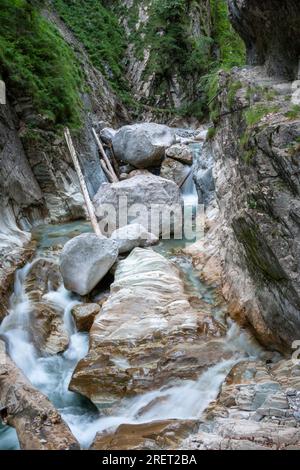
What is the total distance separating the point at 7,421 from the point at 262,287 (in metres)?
3.67

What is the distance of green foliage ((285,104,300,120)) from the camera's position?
5055 millimetres

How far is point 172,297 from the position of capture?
22.4ft

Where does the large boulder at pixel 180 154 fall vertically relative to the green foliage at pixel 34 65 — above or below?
below

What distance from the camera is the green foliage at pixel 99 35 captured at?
23281 millimetres

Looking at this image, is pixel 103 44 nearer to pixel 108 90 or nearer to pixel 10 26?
pixel 108 90

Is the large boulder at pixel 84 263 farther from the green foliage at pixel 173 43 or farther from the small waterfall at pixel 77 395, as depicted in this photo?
the green foliage at pixel 173 43

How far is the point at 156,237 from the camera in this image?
10117mm

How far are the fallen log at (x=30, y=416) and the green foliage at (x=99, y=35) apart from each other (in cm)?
2058

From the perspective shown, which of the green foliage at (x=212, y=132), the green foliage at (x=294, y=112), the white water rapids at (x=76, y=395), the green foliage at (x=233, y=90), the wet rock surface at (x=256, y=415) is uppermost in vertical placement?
the green foliage at (x=233, y=90)

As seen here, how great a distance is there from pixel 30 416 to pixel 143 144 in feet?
35.3

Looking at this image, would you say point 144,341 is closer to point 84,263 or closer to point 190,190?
point 84,263

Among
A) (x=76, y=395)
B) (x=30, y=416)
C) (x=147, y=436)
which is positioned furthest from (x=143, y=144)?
(x=147, y=436)

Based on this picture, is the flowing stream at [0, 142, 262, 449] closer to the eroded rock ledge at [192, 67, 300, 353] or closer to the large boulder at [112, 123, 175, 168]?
the eroded rock ledge at [192, 67, 300, 353]

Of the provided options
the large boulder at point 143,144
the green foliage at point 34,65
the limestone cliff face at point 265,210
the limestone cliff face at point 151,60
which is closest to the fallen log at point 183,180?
the large boulder at point 143,144
